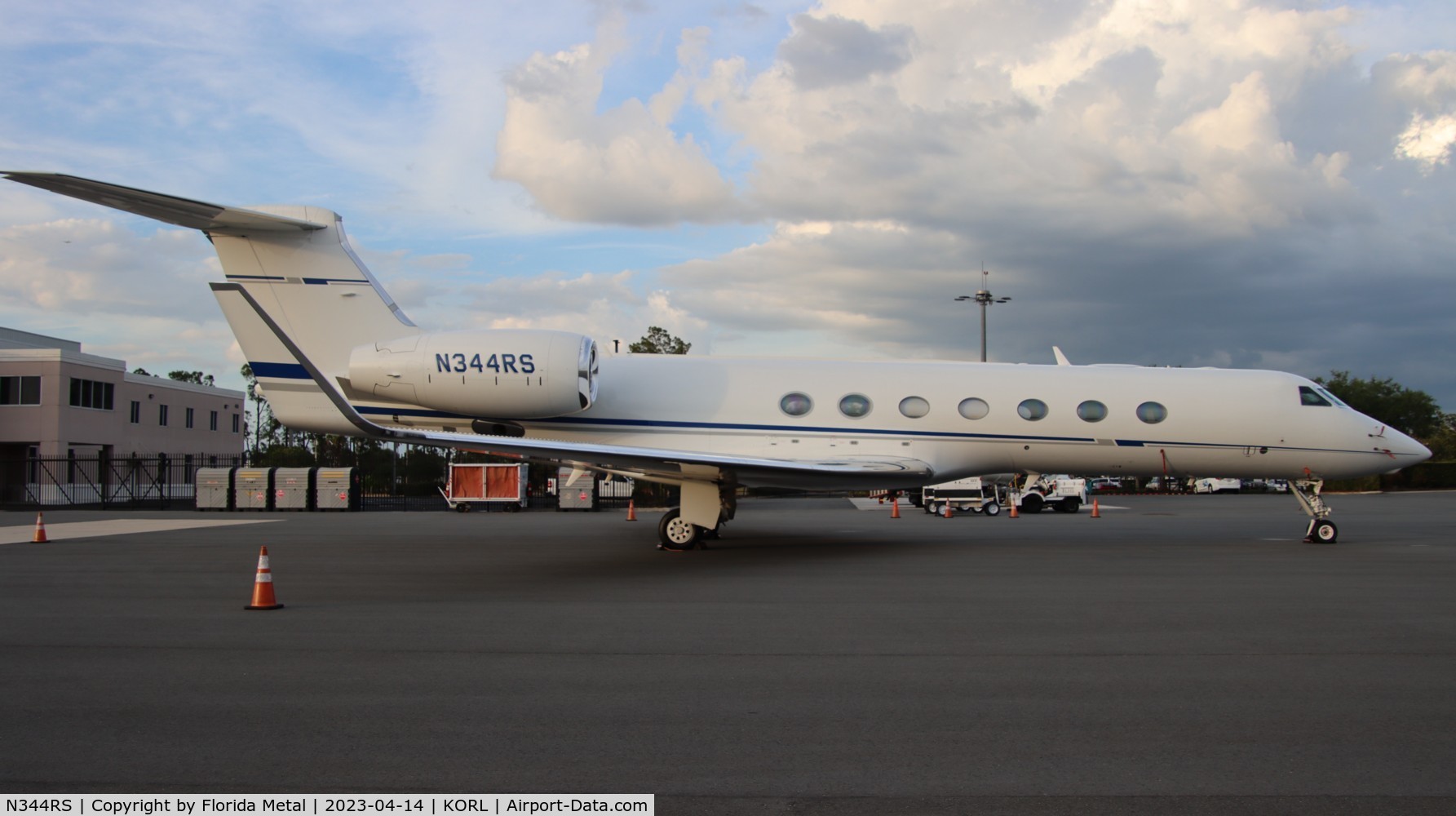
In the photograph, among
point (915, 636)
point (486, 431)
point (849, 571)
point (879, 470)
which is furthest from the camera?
point (486, 431)

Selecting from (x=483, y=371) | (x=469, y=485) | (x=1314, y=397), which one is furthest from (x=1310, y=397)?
(x=469, y=485)

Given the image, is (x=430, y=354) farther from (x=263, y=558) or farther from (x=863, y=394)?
(x=863, y=394)

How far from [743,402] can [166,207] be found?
7818 millimetres

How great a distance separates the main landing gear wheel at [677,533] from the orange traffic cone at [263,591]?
19.6ft

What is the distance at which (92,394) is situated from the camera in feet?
146

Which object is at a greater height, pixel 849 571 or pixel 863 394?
pixel 863 394

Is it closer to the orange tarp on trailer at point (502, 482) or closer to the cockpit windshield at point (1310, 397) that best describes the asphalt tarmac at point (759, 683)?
the cockpit windshield at point (1310, 397)

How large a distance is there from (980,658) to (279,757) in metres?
4.30

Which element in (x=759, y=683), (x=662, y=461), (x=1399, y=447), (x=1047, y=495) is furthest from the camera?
(x=1047, y=495)

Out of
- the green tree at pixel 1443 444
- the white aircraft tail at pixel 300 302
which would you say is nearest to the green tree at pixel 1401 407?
the green tree at pixel 1443 444

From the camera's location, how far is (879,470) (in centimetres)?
1294

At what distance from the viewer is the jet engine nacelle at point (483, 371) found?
13.0m

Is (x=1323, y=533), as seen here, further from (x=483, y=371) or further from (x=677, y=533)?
(x=483, y=371)

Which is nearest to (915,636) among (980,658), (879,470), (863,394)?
(980,658)
